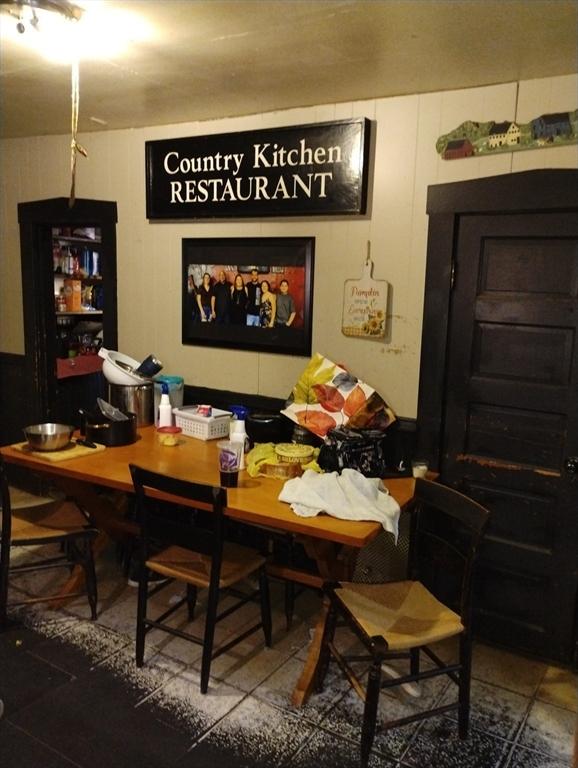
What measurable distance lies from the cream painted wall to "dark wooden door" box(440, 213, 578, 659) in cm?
23

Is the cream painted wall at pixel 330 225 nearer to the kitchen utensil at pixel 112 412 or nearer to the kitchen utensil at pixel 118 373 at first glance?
the kitchen utensil at pixel 118 373

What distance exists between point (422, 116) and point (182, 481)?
191 centimetres

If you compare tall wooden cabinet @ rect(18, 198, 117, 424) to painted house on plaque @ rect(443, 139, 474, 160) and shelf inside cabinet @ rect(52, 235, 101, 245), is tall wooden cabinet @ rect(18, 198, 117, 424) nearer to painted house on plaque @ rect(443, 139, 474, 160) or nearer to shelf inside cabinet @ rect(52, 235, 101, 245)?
shelf inside cabinet @ rect(52, 235, 101, 245)

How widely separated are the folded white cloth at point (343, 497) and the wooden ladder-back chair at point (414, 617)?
209mm

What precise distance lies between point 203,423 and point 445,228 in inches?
59.8

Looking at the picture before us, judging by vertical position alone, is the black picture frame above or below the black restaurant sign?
below

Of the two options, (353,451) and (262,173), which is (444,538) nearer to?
(353,451)

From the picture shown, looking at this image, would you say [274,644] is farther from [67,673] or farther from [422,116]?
[422,116]

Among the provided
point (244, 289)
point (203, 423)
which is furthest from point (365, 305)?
point (203, 423)

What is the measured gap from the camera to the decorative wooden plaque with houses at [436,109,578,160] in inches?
95.8

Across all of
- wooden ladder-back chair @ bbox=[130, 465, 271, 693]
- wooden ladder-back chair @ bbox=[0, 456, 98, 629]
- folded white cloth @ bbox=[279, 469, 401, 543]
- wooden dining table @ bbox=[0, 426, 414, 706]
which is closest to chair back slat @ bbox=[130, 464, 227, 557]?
wooden ladder-back chair @ bbox=[130, 465, 271, 693]

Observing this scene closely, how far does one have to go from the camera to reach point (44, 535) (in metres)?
2.79

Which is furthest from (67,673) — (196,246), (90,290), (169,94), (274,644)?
(90,290)

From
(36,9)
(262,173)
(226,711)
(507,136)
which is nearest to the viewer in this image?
(36,9)
